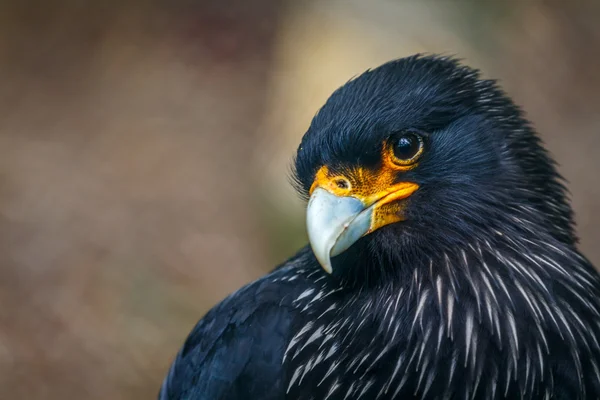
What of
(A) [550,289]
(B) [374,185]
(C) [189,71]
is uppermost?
(C) [189,71]

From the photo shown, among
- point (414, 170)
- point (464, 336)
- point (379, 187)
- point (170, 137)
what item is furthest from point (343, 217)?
point (170, 137)

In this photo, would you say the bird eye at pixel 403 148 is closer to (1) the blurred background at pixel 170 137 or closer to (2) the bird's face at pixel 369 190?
(2) the bird's face at pixel 369 190

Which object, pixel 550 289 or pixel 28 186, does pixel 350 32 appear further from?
pixel 550 289

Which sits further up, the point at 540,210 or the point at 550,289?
the point at 540,210

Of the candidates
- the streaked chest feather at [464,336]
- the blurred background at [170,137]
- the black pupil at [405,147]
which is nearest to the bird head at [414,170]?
the black pupil at [405,147]

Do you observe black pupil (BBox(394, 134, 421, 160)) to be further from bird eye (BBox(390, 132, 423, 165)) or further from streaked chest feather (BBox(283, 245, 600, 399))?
streaked chest feather (BBox(283, 245, 600, 399))

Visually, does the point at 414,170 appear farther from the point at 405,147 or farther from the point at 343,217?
the point at 343,217

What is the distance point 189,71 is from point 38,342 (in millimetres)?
2879

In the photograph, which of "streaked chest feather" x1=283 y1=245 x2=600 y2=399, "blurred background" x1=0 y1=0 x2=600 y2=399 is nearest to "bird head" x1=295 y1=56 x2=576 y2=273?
"streaked chest feather" x1=283 y1=245 x2=600 y2=399

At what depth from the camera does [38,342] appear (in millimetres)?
5137

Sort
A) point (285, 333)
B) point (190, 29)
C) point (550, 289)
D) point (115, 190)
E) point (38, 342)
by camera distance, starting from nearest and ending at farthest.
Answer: point (550, 289), point (285, 333), point (38, 342), point (115, 190), point (190, 29)

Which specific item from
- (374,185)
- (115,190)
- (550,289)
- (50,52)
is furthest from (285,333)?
(50,52)

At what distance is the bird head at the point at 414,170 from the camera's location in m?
2.17

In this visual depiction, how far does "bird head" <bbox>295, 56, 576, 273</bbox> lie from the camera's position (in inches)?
85.6
